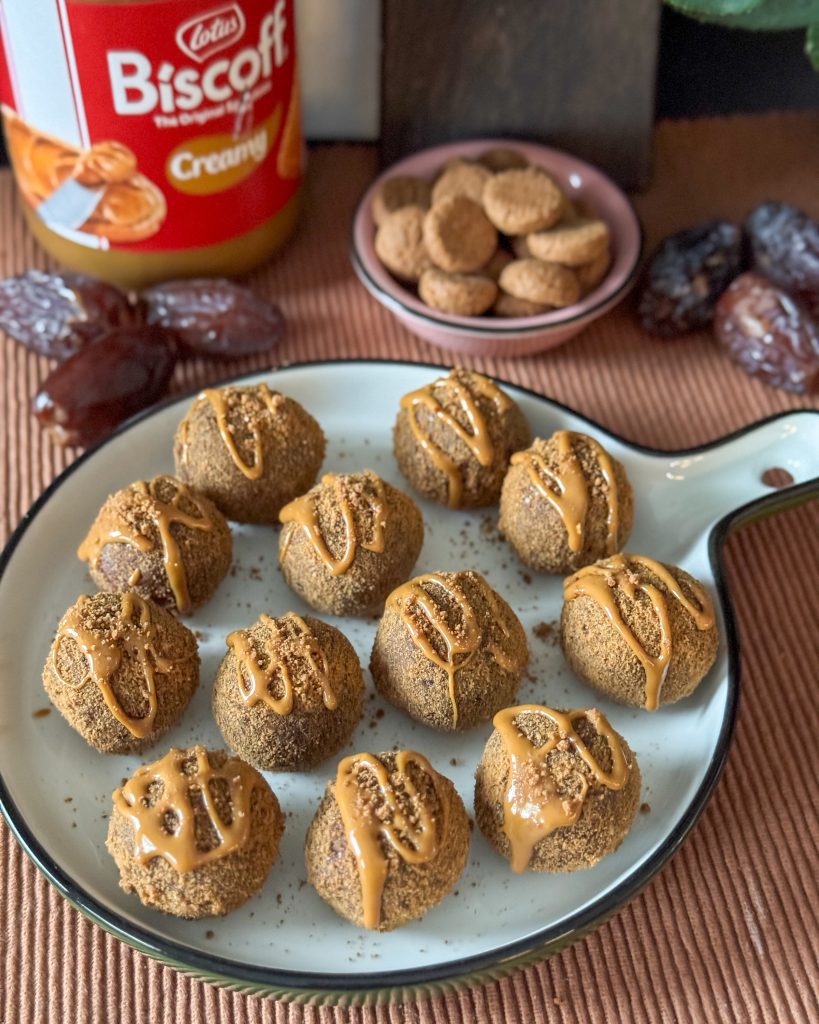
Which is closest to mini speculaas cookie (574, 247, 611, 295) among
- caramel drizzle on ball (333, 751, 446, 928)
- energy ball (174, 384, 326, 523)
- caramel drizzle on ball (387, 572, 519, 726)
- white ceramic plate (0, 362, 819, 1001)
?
white ceramic plate (0, 362, 819, 1001)

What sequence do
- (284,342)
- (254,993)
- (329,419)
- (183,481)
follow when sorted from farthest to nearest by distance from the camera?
1. (284,342)
2. (329,419)
3. (183,481)
4. (254,993)

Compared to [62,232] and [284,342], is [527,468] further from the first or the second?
[62,232]

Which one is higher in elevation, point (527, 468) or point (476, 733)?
point (527, 468)

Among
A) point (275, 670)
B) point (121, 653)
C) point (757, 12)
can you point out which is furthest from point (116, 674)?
point (757, 12)

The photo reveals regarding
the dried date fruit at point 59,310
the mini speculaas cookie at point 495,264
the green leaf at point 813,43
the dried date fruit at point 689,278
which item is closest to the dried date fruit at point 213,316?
the dried date fruit at point 59,310

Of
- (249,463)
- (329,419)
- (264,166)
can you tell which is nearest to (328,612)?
(249,463)

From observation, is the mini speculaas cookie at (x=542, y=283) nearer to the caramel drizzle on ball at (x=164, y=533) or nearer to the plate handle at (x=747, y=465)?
the plate handle at (x=747, y=465)

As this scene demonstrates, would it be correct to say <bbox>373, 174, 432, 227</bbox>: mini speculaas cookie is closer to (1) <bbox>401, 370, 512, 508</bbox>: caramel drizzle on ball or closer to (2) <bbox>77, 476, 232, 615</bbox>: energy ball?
(1) <bbox>401, 370, 512, 508</bbox>: caramel drizzle on ball
